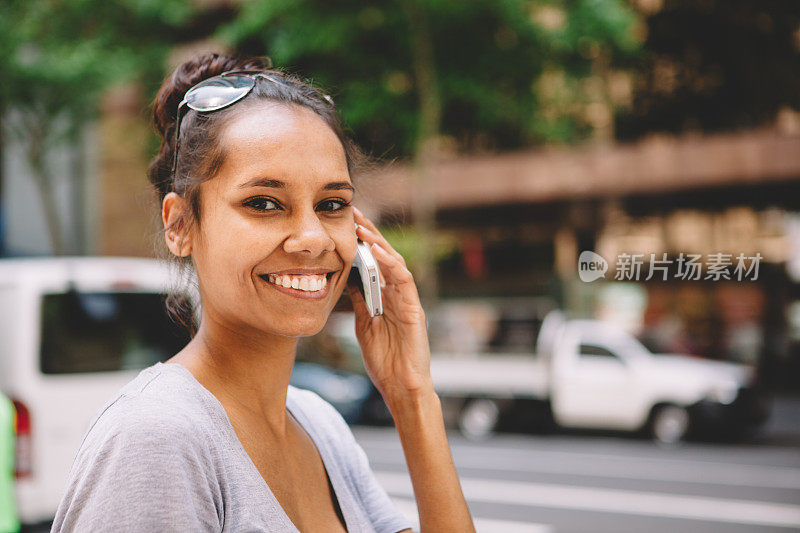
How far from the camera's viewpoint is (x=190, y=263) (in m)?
1.52

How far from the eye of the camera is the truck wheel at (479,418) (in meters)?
12.7

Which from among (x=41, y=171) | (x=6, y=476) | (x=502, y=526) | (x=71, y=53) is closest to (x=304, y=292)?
(x=6, y=476)

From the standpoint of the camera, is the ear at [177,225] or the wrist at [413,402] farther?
the wrist at [413,402]

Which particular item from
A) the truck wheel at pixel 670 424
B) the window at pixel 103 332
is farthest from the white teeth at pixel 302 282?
the truck wheel at pixel 670 424

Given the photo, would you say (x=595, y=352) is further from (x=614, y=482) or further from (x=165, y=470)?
(x=165, y=470)

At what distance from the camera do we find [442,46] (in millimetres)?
12383

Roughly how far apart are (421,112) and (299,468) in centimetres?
1162

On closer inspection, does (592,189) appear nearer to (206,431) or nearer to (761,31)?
(761,31)

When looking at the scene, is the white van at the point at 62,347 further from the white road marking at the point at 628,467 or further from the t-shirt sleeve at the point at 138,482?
the white road marking at the point at 628,467

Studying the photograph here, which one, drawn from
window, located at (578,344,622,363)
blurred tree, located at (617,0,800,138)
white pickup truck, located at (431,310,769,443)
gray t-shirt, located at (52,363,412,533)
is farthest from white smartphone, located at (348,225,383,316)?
window, located at (578,344,622,363)

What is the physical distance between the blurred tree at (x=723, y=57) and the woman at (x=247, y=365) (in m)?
7.79

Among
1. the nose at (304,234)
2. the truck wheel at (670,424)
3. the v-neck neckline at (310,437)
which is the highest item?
the nose at (304,234)

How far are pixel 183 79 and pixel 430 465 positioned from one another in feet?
2.83

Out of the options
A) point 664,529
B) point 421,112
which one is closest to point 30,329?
point 664,529
